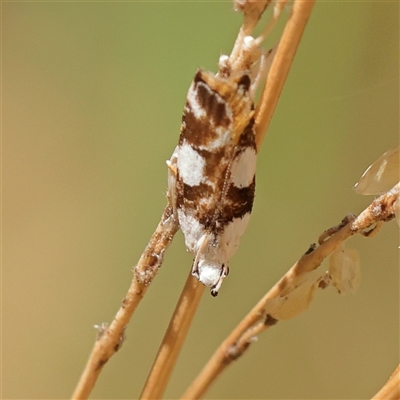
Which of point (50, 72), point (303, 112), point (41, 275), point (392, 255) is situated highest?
point (50, 72)

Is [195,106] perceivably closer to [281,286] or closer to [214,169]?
[214,169]

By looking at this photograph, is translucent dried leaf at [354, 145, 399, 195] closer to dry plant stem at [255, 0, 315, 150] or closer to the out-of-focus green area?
dry plant stem at [255, 0, 315, 150]

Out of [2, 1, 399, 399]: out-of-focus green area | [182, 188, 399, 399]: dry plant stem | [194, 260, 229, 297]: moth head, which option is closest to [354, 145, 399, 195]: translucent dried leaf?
[182, 188, 399, 399]: dry plant stem

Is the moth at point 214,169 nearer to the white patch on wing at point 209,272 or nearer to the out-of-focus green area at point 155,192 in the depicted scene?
the white patch on wing at point 209,272

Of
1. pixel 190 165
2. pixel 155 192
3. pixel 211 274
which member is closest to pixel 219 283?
pixel 211 274

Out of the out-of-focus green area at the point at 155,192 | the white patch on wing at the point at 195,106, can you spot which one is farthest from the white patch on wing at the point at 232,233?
the out-of-focus green area at the point at 155,192

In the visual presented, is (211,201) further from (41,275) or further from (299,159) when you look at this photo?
(41,275)

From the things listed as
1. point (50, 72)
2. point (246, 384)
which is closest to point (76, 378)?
point (246, 384)
